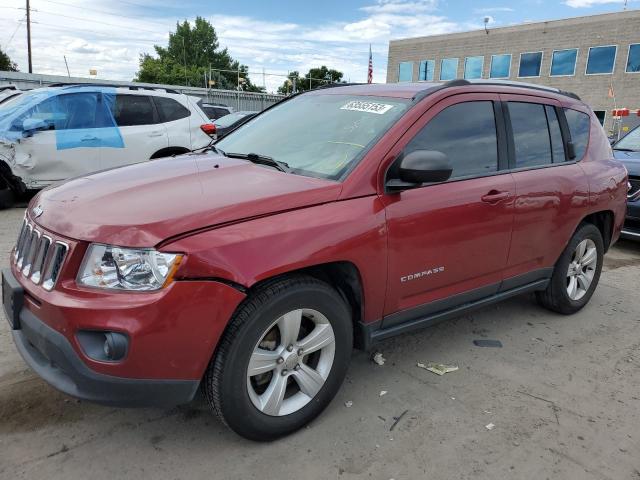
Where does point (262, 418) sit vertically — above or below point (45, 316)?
below

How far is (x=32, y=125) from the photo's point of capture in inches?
285

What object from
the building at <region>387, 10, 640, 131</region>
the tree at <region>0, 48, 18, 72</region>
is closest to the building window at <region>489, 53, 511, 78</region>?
the building at <region>387, 10, 640, 131</region>

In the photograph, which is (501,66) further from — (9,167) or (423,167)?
(423,167)

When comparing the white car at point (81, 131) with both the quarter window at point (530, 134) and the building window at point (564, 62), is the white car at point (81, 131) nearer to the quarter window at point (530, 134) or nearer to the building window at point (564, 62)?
the quarter window at point (530, 134)

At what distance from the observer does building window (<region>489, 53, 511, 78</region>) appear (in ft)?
110

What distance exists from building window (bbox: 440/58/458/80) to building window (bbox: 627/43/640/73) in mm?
10917

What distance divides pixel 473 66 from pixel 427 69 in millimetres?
3701

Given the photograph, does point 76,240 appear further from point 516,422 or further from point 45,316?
point 516,422

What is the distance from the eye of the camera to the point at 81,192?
2.53 metres

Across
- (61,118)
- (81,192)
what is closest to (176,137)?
(61,118)

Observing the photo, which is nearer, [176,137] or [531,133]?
[531,133]

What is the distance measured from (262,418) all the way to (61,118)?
6.81 m

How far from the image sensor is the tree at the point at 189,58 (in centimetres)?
7662

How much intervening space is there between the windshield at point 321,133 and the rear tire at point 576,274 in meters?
2.09
